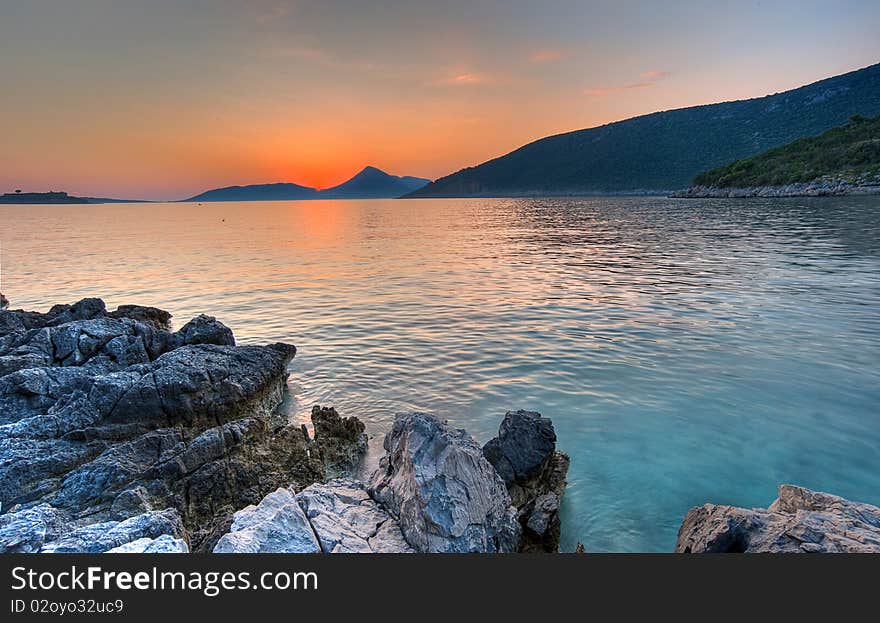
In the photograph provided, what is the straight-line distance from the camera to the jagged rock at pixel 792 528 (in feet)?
14.0

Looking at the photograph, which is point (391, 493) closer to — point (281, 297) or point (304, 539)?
point (304, 539)

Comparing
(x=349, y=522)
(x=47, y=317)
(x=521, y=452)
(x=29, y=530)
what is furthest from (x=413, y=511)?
(x=47, y=317)

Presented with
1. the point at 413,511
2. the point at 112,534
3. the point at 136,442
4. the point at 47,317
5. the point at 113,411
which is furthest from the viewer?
the point at 47,317

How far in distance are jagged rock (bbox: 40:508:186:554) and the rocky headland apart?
0.02 meters

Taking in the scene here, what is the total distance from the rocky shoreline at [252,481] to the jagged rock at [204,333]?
1.82 m

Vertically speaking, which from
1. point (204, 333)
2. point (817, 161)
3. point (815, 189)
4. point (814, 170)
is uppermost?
point (817, 161)

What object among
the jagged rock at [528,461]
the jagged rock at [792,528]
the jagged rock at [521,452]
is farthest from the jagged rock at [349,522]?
the jagged rock at [792,528]

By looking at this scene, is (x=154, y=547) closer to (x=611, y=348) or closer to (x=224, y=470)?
(x=224, y=470)

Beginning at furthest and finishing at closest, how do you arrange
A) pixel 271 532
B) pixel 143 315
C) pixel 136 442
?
pixel 143 315
pixel 136 442
pixel 271 532

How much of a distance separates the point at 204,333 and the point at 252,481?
675 cm

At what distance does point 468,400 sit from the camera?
10773 mm

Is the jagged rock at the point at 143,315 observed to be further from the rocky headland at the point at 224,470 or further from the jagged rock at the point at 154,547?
the jagged rock at the point at 154,547

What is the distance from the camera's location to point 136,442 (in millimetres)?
6906

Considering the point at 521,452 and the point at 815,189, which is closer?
the point at 521,452
